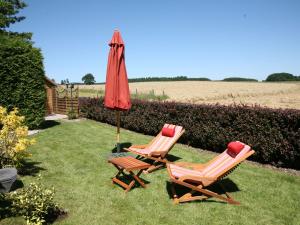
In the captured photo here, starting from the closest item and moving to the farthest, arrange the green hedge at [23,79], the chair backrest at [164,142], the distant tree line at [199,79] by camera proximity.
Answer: the chair backrest at [164,142], the green hedge at [23,79], the distant tree line at [199,79]

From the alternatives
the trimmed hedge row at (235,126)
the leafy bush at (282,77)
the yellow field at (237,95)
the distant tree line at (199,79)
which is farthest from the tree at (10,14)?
the leafy bush at (282,77)

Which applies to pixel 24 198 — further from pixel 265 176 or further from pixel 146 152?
pixel 265 176

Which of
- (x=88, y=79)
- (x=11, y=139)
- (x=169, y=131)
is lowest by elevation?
(x=169, y=131)

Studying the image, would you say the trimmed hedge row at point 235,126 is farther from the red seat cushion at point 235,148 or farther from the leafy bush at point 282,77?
the leafy bush at point 282,77

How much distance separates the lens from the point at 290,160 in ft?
25.7

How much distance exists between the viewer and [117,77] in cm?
821

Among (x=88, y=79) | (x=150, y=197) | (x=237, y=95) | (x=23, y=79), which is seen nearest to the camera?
(x=150, y=197)

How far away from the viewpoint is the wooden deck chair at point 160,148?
777 cm

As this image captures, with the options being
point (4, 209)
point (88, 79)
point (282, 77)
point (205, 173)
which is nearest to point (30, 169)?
point (4, 209)

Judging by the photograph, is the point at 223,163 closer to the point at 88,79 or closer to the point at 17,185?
the point at 17,185

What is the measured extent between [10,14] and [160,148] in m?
27.8

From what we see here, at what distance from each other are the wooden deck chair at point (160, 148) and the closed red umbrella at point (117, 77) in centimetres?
134

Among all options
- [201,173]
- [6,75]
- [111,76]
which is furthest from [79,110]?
[201,173]

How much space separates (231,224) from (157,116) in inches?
308
